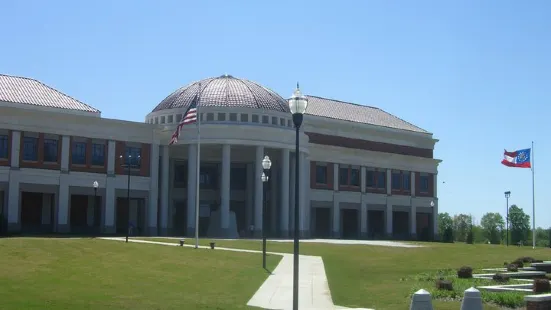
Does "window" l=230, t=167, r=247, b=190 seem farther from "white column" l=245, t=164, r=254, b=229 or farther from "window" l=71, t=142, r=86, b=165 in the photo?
"window" l=71, t=142, r=86, b=165

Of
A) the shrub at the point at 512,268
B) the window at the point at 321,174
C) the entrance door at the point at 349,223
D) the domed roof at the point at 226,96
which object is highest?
the domed roof at the point at 226,96

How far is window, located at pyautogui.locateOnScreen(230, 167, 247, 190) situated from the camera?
8969 centimetres

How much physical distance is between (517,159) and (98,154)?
140ft

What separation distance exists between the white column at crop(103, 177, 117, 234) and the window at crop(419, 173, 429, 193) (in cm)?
4958

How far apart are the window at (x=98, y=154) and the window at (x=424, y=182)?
5075 cm

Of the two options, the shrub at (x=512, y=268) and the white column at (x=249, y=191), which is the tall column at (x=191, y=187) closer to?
the white column at (x=249, y=191)

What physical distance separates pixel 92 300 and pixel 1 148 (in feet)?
160

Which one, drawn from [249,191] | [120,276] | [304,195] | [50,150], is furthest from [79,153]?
[120,276]

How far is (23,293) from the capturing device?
2725 cm

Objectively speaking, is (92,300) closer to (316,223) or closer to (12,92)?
(12,92)

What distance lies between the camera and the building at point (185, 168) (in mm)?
72812

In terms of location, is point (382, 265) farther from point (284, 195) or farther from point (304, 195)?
point (304, 195)

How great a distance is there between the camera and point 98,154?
251ft

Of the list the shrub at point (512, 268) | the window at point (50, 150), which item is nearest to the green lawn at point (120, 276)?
the shrub at point (512, 268)
